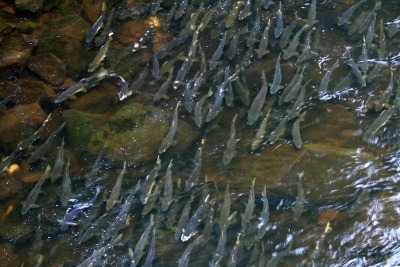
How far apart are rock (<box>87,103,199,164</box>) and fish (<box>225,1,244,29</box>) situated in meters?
1.99

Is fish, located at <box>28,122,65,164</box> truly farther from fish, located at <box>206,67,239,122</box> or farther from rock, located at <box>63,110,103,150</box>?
fish, located at <box>206,67,239,122</box>

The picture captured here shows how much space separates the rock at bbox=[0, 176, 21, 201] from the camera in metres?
5.94

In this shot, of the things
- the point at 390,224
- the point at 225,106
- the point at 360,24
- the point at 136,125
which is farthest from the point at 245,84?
the point at 390,224

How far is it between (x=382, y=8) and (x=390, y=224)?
3916 mm

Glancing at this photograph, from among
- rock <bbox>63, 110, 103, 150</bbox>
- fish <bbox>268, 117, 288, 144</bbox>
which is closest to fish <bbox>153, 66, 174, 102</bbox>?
rock <bbox>63, 110, 103, 150</bbox>

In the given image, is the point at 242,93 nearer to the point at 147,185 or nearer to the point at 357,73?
the point at 357,73

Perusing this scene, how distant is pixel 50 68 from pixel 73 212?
7.88ft

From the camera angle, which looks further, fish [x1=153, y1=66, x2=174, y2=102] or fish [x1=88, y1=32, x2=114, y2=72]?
fish [x1=88, y1=32, x2=114, y2=72]

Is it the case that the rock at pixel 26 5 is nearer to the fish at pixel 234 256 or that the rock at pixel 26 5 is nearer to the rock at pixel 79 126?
the rock at pixel 79 126

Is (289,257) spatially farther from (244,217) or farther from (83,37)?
(83,37)

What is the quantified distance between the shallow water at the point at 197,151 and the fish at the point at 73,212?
0.12 feet

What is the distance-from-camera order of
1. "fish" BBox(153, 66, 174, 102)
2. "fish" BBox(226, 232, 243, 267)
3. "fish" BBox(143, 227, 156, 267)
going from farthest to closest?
"fish" BBox(153, 66, 174, 102) < "fish" BBox(143, 227, 156, 267) < "fish" BBox(226, 232, 243, 267)

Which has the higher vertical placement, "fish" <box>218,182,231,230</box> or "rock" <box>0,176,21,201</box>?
"rock" <box>0,176,21,201</box>

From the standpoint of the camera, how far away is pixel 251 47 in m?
7.21
